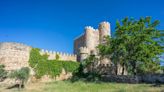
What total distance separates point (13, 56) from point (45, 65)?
4212mm

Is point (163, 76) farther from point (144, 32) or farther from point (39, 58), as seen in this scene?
point (39, 58)

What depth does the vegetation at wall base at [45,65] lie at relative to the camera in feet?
96.3

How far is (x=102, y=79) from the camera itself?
2997 cm

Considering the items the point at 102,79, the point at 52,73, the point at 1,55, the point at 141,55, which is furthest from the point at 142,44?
the point at 1,55

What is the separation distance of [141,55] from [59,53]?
12.2 meters

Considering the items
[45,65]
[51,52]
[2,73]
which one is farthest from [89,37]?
[2,73]

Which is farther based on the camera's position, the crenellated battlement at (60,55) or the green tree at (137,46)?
the crenellated battlement at (60,55)

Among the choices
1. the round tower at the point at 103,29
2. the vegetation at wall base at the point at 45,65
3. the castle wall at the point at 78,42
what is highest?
the round tower at the point at 103,29

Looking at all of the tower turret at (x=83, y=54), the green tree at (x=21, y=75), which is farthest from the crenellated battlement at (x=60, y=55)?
the green tree at (x=21, y=75)

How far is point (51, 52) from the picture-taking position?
107 feet

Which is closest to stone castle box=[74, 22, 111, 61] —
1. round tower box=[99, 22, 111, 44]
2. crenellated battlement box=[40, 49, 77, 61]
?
round tower box=[99, 22, 111, 44]

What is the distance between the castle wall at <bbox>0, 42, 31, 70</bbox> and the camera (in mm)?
27594

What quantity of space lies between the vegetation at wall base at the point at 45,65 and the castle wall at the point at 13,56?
107 cm

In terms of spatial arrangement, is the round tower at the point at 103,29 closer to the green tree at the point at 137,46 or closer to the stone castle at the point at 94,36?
the stone castle at the point at 94,36
